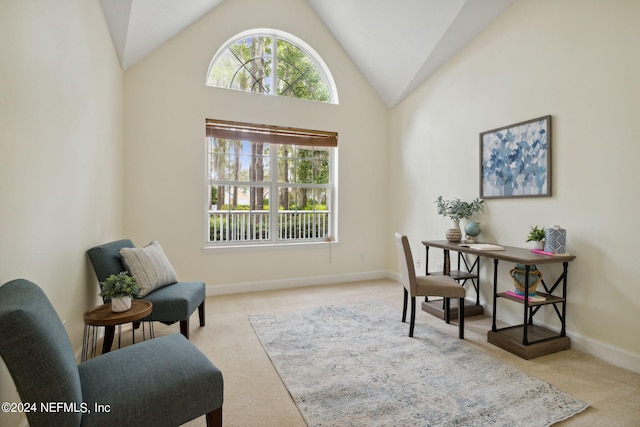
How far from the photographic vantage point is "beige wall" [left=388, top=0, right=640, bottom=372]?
7.40 ft

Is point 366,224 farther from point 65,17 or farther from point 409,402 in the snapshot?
point 65,17

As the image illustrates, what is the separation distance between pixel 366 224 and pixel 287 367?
2950mm

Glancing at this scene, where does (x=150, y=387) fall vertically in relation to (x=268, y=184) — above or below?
below

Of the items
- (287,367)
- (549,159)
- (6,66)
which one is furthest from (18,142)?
(549,159)

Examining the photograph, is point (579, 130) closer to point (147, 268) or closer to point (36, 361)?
point (36, 361)

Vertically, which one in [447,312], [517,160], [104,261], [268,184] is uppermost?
[517,160]

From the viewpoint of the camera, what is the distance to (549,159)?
2723 mm

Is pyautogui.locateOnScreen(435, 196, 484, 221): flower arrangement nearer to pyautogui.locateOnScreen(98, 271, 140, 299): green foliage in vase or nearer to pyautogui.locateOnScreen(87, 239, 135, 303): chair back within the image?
pyautogui.locateOnScreen(98, 271, 140, 299): green foliage in vase

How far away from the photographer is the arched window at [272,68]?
13.8 ft

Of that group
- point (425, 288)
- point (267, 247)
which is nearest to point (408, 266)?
point (425, 288)

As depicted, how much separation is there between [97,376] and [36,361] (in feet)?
1.29

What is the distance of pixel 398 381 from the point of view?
80.5 inches

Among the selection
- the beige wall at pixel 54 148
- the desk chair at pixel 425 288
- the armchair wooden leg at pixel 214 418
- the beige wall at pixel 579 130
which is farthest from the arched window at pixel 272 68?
the armchair wooden leg at pixel 214 418

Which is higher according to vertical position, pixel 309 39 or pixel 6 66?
pixel 309 39
